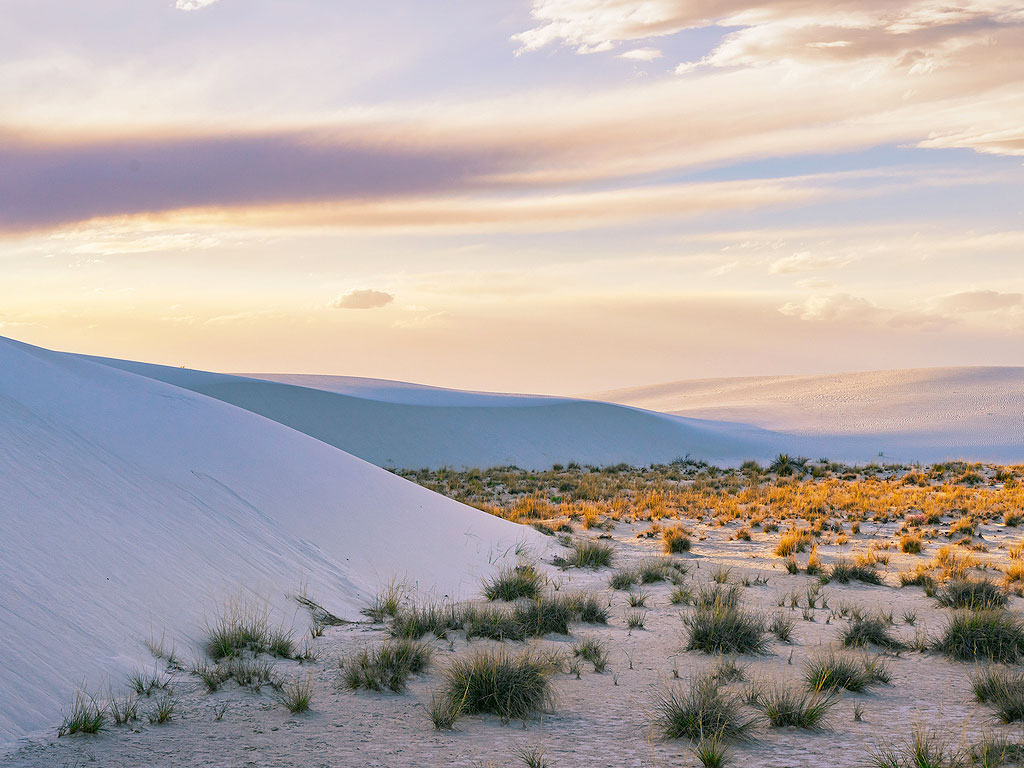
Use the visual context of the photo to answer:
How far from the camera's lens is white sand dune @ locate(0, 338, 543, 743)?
5781 mm

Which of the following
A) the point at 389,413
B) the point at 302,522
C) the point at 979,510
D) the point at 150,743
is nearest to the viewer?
the point at 150,743

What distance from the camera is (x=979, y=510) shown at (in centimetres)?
1822

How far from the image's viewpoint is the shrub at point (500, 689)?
5.55m

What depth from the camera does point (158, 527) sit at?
7770 millimetres

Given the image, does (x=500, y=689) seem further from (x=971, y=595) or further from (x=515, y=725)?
(x=971, y=595)

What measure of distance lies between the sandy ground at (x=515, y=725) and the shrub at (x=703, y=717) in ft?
0.28

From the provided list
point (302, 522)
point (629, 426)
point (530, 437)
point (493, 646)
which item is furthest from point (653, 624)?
point (629, 426)

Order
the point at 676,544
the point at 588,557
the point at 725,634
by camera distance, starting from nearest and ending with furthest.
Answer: the point at 725,634, the point at 588,557, the point at 676,544

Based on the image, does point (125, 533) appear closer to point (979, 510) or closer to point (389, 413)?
point (979, 510)

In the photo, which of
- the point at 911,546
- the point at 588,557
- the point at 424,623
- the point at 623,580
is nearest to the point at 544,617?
the point at 424,623

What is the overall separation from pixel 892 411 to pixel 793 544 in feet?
145

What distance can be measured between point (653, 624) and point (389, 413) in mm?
33730

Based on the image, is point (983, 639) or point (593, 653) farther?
point (983, 639)

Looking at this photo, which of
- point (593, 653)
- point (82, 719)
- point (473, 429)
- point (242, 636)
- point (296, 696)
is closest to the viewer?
point (82, 719)
